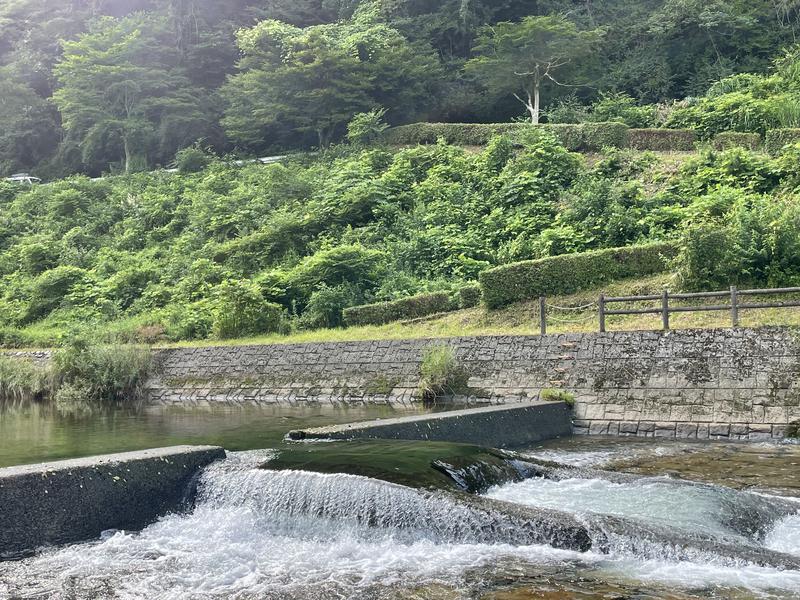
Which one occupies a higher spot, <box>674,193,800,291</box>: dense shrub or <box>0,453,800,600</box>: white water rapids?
<box>674,193,800,291</box>: dense shrub

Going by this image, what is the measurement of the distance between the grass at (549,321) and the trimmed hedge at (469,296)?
39cm

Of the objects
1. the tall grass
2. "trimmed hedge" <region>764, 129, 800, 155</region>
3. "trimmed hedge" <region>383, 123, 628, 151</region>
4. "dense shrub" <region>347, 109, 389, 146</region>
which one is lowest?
the tall grass

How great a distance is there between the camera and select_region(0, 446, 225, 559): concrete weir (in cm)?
720

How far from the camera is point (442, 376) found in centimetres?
1582

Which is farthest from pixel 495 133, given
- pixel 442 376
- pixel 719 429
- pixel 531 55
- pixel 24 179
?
pixel 24 179

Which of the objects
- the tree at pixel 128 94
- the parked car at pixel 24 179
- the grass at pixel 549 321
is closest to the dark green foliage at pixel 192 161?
the tree at pixel 128 94

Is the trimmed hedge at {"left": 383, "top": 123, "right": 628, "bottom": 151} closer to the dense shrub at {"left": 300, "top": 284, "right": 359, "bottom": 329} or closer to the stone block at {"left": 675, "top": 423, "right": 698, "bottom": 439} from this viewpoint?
the dense shrub at {"left": 300, "top": 284, "right": 359, "bottom": 329}

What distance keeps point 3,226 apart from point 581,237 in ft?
93.1

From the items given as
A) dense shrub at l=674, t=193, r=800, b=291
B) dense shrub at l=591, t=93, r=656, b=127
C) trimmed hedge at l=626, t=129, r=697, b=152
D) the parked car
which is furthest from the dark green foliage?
dense shrub at l=674, t=193, r=800, b=291

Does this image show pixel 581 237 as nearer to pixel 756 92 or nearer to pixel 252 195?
pixel 756 92

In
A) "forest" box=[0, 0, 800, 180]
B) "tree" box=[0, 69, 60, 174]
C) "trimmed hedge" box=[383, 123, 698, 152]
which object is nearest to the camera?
"trimmed hedge" box=[383, 123, 698, 152]

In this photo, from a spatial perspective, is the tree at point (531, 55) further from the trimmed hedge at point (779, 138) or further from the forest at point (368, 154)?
the trimmed hedge at point (779, 138)

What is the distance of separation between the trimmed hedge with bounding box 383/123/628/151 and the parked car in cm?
2187

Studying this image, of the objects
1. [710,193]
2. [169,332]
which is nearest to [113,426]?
[169,332]
